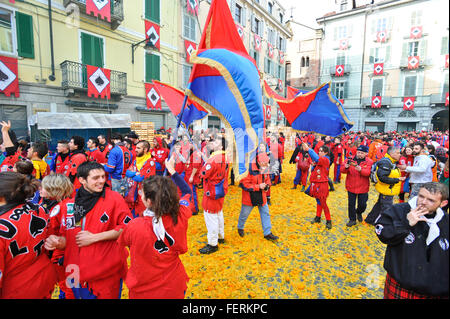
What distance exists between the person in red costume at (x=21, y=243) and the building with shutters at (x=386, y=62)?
32.9 meters

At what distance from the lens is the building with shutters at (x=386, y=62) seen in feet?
87.5

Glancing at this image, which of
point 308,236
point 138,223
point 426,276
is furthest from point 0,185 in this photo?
point 308,236

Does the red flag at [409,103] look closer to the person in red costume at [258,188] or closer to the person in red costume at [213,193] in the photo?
the person in red costume at [258,188]

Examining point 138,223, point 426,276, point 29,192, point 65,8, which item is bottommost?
point 426,276

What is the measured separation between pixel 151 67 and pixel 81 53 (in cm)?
455

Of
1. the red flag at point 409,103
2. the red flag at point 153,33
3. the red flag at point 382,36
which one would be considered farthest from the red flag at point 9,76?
the red flag at point 409,103

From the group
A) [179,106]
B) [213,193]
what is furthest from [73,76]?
[213,193]

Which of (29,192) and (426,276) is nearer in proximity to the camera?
(426,276)

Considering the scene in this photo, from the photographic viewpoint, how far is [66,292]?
2.43 metres

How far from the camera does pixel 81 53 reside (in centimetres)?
1329

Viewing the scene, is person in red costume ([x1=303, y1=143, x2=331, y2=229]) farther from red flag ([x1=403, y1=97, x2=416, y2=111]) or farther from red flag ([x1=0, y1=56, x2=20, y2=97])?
red flag ([x1=403, y1=97, x2=416, y2=111])

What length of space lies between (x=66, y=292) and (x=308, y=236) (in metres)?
4.52

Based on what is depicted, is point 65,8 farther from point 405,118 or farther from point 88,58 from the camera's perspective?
point 405,118
